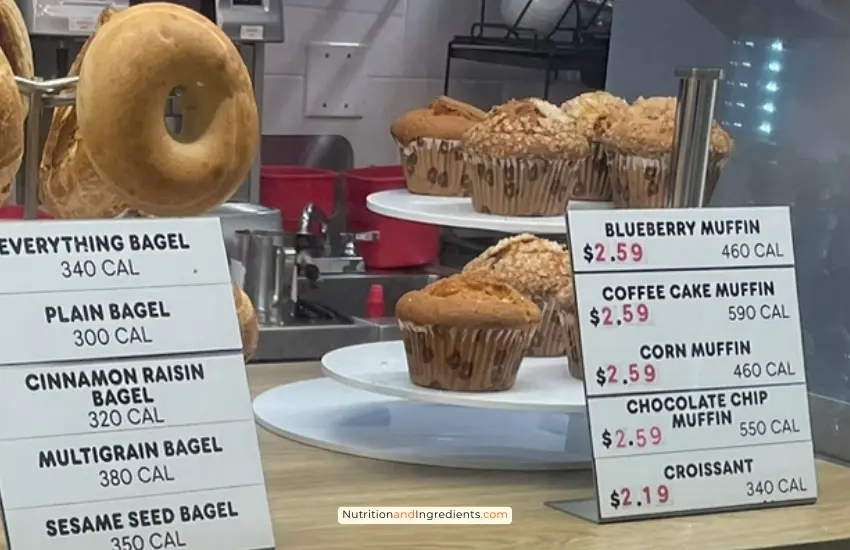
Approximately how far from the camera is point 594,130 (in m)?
1.52

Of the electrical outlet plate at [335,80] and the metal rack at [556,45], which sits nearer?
the metal rack at [556,45]

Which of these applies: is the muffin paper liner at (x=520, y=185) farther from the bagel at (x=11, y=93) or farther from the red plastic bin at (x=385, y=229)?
the red plastic bin at (x=385, y=229)

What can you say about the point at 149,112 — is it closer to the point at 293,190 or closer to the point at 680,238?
the point at 680,238

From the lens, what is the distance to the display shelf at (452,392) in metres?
1.17

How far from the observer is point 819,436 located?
1331mm

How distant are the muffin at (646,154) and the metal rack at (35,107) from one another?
62cm

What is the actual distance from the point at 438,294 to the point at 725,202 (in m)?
0.43

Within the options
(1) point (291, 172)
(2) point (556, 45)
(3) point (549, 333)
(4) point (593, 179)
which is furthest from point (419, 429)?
(2) point (556, 45)

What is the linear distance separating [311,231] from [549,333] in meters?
1.81

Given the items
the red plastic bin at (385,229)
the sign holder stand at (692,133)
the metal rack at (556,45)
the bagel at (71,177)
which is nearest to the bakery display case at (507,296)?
the sign holder stand at (692,133)

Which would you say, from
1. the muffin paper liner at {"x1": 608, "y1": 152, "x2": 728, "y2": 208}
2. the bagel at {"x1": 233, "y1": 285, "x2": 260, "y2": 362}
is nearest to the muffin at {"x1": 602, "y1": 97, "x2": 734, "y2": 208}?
the muffin paper liner at {"x1": 608, "y1": 152, "x2": 728, "y2": 208}

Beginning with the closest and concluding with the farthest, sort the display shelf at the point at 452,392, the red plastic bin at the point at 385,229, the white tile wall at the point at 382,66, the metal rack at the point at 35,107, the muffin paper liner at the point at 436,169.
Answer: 1. the metal rack at the point at 35,107
2. the display shelf at the point at 452,392
3. the muffin paper liner at the point at 436,169
4. the red plastic bin at the point at 385,229
5. the white tile wall at the point at 382,66

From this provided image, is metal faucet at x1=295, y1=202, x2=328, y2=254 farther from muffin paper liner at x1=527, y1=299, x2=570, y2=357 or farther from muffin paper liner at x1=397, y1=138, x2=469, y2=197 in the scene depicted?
muffin paper liner at x1=527, y1=299, x2=570, y2=357

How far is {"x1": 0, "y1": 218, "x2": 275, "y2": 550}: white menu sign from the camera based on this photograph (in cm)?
83
